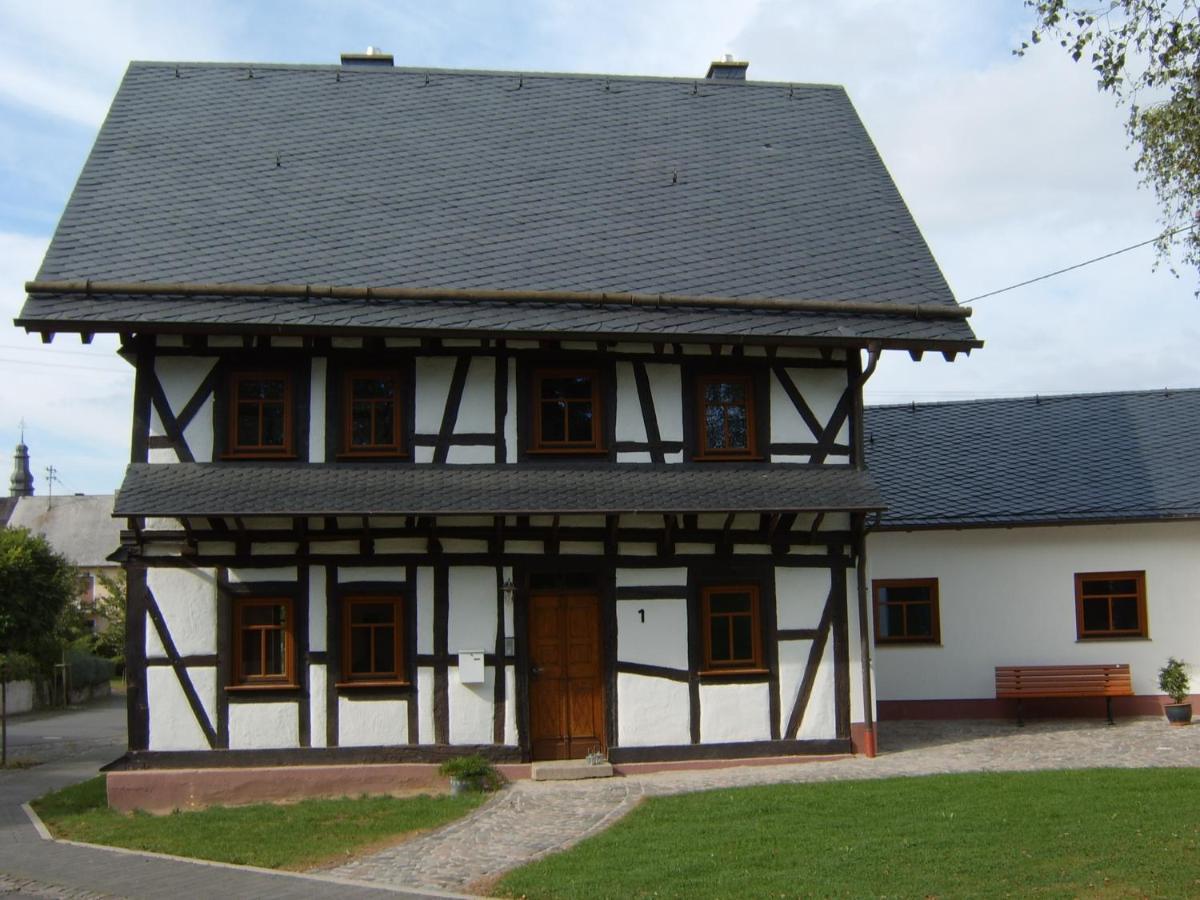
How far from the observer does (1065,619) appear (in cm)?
2044

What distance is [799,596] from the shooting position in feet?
54.0

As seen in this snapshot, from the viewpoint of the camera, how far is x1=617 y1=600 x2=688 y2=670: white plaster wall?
16188 millimetres

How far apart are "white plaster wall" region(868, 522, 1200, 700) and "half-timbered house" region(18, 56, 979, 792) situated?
4.65 m

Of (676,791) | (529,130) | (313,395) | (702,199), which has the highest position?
(529,130)

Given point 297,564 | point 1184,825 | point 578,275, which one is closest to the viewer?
point 1184,825

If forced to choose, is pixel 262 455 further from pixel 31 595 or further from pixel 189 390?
pixel 31 595

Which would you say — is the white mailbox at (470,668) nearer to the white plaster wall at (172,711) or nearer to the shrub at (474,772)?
the shrub at (474,772)

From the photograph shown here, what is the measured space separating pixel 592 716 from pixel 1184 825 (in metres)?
7.23

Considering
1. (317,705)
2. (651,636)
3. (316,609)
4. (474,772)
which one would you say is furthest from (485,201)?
(474,772)

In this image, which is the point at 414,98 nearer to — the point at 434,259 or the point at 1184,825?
the point at 434,259

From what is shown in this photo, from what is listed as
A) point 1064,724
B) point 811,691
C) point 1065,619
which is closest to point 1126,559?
point 1065,619

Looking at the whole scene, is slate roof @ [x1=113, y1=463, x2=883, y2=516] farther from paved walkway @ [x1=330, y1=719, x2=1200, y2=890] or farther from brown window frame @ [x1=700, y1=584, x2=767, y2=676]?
paved walkway @ [x1=330, y1=719, x2=1200, y2=890]

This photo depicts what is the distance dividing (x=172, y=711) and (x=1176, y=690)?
14230 millimetres

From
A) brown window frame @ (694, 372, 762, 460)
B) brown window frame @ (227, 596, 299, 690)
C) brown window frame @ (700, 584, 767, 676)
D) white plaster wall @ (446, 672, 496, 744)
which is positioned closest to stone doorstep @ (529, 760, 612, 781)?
white plaster wall @ (446, 672, 496, 744)
